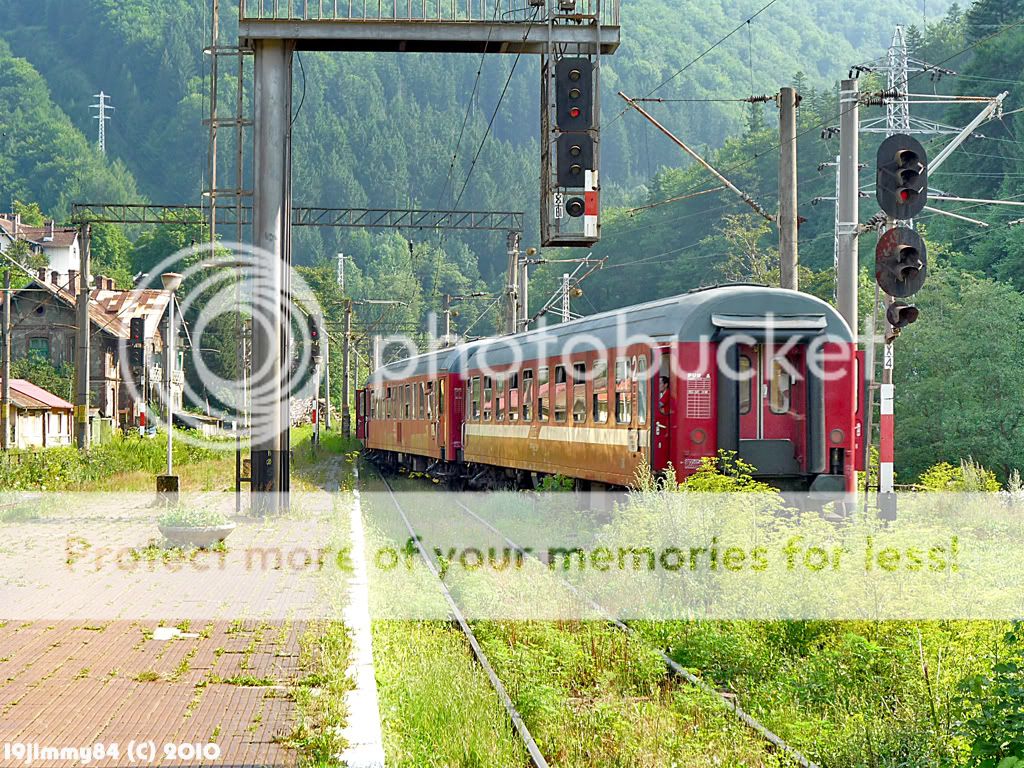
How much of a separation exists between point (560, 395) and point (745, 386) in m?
4.67

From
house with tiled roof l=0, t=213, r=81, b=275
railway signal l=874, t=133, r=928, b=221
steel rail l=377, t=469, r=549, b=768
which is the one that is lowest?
steel rail l=377, t=469, r=549, b=768

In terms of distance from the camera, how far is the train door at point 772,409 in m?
16.1

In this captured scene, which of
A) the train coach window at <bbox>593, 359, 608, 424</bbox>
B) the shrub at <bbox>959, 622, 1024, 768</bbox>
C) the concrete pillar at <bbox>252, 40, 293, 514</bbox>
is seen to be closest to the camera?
the shrub at <bbox>959, 622, 1024, 768</bbox>

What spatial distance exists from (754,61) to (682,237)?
6574 cm

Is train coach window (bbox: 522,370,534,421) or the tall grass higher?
train coach window (bbox: 522,370,534,421)

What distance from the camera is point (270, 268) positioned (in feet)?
69.9

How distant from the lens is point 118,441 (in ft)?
141

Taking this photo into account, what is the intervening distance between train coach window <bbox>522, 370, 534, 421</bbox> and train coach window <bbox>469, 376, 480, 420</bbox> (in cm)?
378

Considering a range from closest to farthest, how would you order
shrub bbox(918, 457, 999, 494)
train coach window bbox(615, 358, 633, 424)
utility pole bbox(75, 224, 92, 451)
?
train coach window bbox(615, 358, 633, 424)
shrub bbox(918, 457, 999, 494)
utility pole bbox(75, 224, 92, 451)

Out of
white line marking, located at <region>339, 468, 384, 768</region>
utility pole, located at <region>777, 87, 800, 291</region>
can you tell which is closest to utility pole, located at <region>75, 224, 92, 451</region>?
utility pole, located at <region>777, 87, 800, 291</region>

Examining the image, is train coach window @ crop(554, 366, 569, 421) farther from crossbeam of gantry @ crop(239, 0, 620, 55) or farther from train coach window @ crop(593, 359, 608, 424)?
crossbeam of gantry @ crop(239, 0, 620, 55)

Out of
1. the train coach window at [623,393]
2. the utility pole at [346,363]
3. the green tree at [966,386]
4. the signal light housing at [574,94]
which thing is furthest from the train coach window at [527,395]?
the utility pole at [346,363]

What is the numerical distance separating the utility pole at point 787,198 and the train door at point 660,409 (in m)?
2.88

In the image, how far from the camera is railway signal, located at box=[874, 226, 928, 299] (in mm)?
13422
